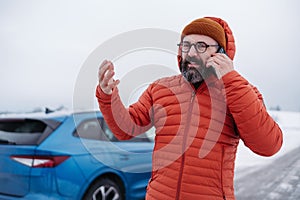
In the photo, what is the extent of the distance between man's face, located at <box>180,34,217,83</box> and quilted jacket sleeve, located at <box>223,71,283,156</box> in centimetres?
15

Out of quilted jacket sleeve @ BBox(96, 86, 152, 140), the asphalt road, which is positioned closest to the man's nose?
quilted jacket sleeve @ BBox(96, 86, 152, 140)

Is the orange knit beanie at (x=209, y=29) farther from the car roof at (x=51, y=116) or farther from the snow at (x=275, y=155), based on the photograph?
the car roof at (x=51, y=116)

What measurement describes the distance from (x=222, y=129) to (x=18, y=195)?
108 inches

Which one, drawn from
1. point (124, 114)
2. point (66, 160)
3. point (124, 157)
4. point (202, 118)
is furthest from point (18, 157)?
point (202, 118)

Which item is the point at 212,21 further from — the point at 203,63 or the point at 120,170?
the point at 120,170

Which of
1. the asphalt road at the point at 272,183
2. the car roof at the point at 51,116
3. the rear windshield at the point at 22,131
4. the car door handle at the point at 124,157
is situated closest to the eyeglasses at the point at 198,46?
the rear windshield at the point at 22,131

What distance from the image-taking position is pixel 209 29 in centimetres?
182

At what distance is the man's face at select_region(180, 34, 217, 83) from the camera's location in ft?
5.75

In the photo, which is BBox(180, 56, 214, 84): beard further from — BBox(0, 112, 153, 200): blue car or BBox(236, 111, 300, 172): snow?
BBox(0, 112, 153, 200): blue car

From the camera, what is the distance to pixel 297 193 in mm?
4992

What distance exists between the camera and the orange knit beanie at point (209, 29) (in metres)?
1.81

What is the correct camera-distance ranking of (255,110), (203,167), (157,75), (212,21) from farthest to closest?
(157,75), (212,21), (203,167), (255,110)

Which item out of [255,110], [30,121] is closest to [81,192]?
[30,121]

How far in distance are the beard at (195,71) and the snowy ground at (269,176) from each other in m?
1.82
